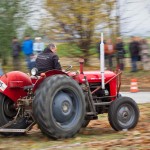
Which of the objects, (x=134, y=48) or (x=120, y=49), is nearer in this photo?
(x=134, y=48)

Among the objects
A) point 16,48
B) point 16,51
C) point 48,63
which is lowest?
point 48,63

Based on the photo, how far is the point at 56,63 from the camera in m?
9.42

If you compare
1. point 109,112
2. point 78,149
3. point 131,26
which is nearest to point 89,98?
point 109,112

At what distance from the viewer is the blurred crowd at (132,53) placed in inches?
863

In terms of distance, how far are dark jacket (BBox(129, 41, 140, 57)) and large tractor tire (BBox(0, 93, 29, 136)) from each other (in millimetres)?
12501

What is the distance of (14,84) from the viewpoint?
9.55 metres

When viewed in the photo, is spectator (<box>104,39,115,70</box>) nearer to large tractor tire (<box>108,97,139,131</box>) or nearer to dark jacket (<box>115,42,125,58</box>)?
dark jacket (<box>115,42,125,58</box>)

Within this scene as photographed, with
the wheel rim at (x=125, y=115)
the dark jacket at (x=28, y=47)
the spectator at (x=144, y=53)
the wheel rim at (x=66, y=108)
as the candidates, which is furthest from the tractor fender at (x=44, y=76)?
the spectator at (x=144, y=53)

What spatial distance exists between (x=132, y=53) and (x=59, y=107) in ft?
43.3

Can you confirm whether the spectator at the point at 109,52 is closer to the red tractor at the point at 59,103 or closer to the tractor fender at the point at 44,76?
the red tractor at the point at 59,103

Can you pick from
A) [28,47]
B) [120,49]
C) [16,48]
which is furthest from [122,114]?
[16,48]

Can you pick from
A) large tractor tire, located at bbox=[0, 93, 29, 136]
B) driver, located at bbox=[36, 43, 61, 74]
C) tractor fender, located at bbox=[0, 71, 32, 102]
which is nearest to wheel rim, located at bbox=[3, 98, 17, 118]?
large tractor tire, located at bbox=[0, 93, 29, 136]

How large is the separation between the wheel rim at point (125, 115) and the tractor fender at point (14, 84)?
6.06 ft

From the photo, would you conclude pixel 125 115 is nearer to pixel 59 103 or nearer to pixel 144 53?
pixel 59 103
